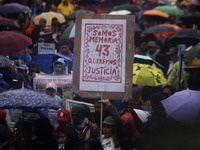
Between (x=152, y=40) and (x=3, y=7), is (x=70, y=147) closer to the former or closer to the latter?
(x=152, y=40)

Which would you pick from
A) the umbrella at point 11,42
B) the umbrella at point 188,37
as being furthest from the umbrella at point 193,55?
the umbrella at point 188,37

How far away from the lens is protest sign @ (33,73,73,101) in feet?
33.8

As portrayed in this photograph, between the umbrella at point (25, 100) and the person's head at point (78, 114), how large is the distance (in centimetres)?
26

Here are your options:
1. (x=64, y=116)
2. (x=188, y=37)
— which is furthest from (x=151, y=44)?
(x=64, y=116)

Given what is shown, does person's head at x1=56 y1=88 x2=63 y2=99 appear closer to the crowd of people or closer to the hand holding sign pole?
the crowd of people

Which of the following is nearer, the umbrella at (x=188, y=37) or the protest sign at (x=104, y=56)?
the protest sign at (x=104, y=56)

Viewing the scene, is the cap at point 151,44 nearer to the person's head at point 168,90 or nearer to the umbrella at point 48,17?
the umbrella at point 48,17

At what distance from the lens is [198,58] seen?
22.4 ft

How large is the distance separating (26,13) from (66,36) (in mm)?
2019

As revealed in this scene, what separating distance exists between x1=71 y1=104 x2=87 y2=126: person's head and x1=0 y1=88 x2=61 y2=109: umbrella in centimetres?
26

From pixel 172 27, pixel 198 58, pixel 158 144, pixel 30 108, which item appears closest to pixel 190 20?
pixel 172 27

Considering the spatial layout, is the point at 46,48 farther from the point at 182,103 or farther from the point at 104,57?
the point at 182,103

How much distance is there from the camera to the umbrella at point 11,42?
434 inches

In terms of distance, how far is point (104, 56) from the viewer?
25.6ft
